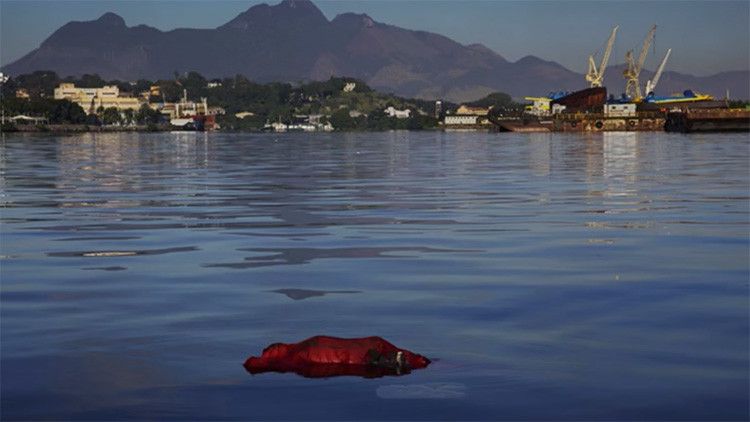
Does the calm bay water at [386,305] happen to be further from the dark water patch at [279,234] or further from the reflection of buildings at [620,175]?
the reflection of buildings at [620,175]

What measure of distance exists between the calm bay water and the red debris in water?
0.20m

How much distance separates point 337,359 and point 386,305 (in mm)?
3373

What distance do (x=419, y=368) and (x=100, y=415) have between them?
282 centimetres

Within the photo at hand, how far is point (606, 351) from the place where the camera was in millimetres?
11570

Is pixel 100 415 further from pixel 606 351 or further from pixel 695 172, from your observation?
pixel 695 172

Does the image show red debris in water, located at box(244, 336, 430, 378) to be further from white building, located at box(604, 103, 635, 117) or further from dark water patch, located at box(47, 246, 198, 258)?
white building, located at box(604, 103, 635, 117)


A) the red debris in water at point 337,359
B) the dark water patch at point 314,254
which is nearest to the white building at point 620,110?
the dark water patch at point 314,254

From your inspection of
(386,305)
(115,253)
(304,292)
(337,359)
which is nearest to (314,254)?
(115,253)

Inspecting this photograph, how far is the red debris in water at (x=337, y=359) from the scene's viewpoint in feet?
35.1

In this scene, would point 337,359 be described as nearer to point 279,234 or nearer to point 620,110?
point 279,234

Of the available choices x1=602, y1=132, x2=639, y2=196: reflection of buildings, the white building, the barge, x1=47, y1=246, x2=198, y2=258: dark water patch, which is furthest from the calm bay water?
the white building

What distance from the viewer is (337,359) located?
10922mm

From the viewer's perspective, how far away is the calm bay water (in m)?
9.81

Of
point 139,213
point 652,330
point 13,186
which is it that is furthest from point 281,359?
point 13,186
